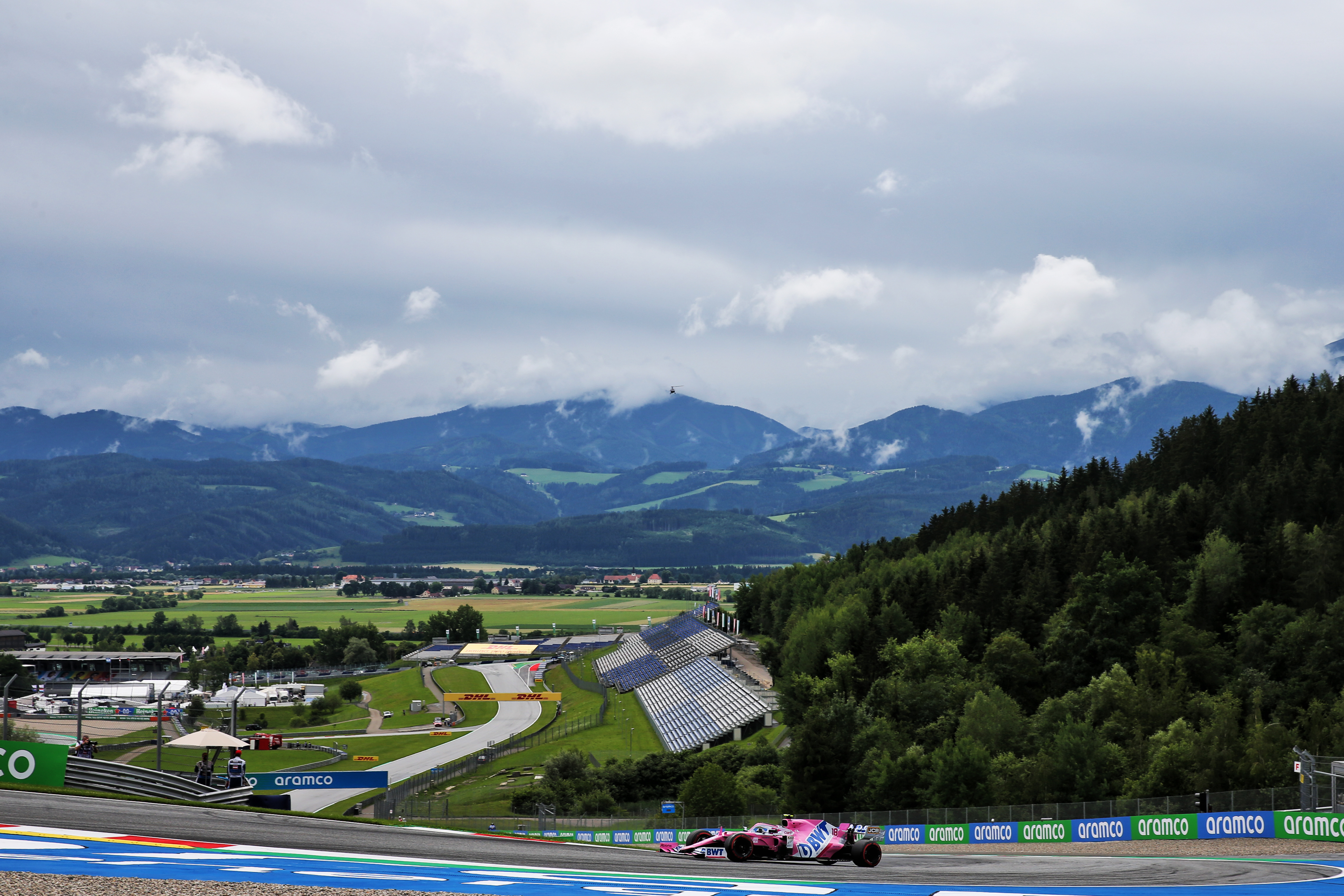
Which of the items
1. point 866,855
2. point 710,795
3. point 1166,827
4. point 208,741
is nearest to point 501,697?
point 710,795

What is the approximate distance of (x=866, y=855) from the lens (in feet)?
103

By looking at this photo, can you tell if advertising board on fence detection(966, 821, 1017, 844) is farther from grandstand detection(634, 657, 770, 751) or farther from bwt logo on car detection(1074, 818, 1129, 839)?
grandstand detection(634, 657, 770, 751)

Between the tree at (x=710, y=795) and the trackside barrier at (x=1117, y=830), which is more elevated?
the trackside barrier at (x=1117, y=830)

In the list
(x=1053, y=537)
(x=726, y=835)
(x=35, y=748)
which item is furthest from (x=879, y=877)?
(x=1053, y=537)

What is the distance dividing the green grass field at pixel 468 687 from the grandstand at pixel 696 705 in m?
17.5

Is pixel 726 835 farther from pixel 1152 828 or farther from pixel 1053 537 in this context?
pixel 1053 537

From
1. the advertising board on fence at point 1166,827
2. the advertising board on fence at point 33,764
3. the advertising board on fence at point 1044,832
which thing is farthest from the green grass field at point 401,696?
the advertising board on fence at point 1166,827

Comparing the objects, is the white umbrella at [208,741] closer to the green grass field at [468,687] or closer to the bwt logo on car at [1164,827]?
the bwt logo on car at [1164,827]

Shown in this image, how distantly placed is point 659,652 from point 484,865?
13203 centimetres

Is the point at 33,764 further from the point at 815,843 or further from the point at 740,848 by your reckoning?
the point at 815,843

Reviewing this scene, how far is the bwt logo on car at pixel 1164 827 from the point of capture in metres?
41.4

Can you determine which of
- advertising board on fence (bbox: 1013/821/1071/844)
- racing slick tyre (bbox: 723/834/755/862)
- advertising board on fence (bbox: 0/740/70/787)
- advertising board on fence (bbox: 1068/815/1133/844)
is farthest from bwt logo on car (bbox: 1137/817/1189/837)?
advertising board on fence (bbox: 0/740/70/787)

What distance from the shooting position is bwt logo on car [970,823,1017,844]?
46188mm

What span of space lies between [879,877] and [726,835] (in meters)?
6.69
